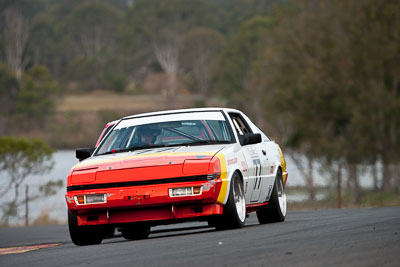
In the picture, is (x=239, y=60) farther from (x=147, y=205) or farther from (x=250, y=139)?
(x=147, y=205)

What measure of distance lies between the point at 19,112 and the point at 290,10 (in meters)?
34.9

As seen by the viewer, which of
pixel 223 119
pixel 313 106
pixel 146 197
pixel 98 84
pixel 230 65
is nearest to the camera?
pixel 146 197

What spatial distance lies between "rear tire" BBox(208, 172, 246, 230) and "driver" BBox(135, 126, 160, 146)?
3.80ft

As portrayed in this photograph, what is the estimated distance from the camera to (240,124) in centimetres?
1181

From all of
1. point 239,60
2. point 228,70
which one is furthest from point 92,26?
point 239,60

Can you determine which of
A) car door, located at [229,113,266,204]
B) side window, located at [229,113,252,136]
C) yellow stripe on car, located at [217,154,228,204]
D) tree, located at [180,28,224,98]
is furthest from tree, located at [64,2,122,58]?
yellow stripe on car, located at [217,154,228,204]

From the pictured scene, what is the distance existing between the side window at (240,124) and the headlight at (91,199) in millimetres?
2450

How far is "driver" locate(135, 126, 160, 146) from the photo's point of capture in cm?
1048

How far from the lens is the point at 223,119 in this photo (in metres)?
10.9

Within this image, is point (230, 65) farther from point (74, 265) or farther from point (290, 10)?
point (74, 265)

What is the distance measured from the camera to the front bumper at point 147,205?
941 cm

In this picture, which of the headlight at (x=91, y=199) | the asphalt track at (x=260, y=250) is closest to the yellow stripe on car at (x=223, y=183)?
the asphalt track at (x=260, y=250)

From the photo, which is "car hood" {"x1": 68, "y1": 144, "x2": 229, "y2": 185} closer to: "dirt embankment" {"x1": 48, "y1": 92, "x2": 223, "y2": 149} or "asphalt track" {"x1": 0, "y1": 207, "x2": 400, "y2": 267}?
"asphalt track" {"x1": 0, "y1": 207, "x2": 400, "y2": 267}

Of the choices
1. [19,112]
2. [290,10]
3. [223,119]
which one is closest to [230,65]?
[19,112]
